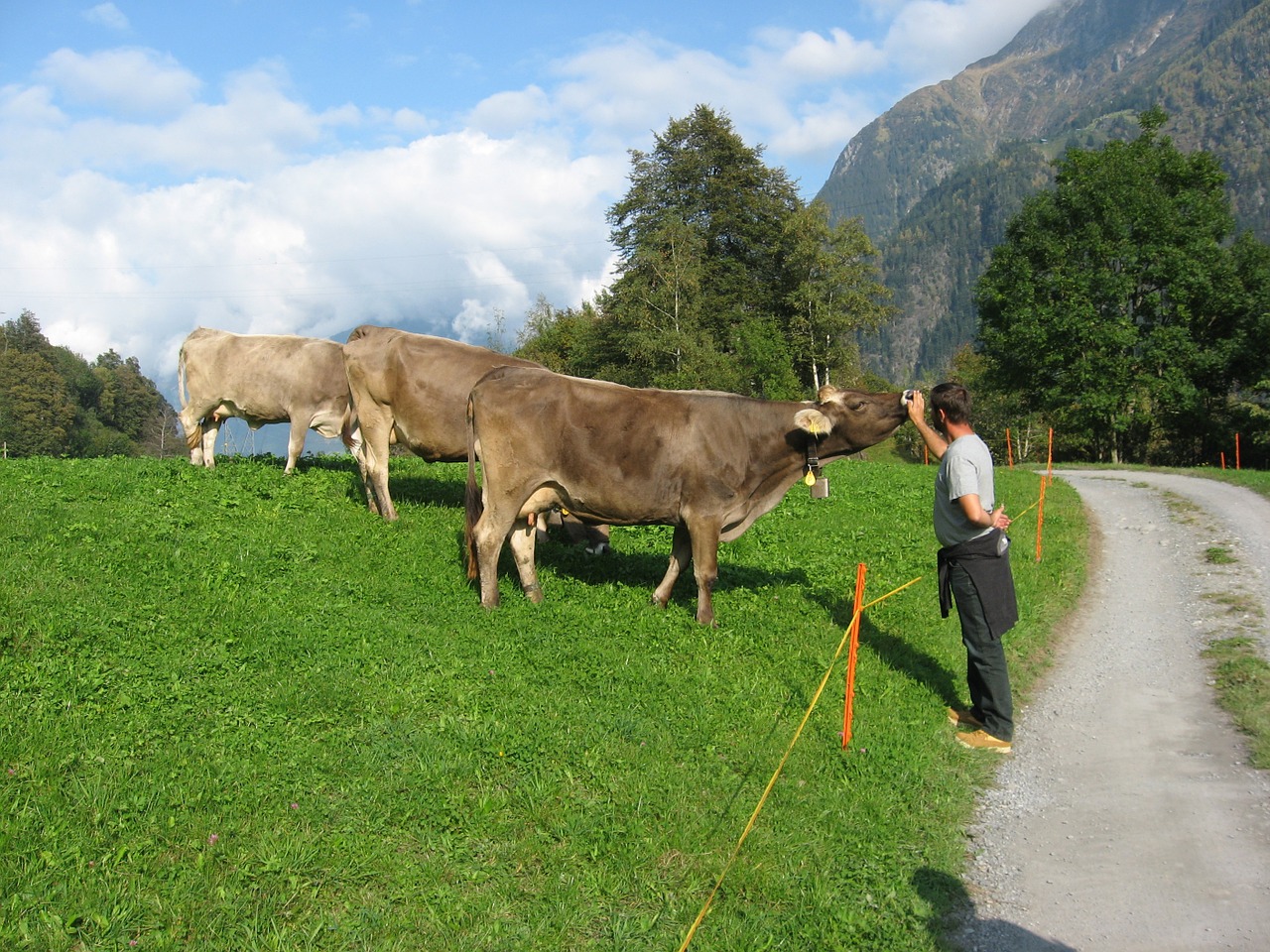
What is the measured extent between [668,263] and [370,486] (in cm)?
4347

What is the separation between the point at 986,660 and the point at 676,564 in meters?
A: 3.68

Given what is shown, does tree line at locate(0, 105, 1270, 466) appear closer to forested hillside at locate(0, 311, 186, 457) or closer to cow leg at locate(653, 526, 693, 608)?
forested hillside at locate(0, 311, 186, 457)

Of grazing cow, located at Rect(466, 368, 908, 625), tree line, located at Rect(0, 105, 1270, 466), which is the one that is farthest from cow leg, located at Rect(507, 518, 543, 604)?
tree line, located at Rect(0, 105, 1270, 466)

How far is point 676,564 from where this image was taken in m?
10.0

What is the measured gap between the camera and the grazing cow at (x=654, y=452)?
31.0 feet

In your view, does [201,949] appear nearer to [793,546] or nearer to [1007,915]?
[1007,915]

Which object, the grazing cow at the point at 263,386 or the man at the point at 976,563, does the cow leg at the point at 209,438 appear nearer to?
the grazing cow at the point at 263,386

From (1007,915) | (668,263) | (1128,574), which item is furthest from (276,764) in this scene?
(668,263)

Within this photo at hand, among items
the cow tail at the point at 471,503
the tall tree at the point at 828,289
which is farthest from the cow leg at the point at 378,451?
the tall tree at the point at 828,289

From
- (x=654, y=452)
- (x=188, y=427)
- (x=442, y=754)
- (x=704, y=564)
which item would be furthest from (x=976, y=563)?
(x=188, y=427)

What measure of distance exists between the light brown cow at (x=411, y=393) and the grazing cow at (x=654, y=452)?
3.06m

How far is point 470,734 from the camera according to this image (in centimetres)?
672

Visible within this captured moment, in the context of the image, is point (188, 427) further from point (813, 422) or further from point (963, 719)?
point (963, 719)

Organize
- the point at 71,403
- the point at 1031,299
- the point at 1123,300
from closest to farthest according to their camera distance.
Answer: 1. the point at 1123,300
2. the point at 1031,299
3. the point at 71,403
